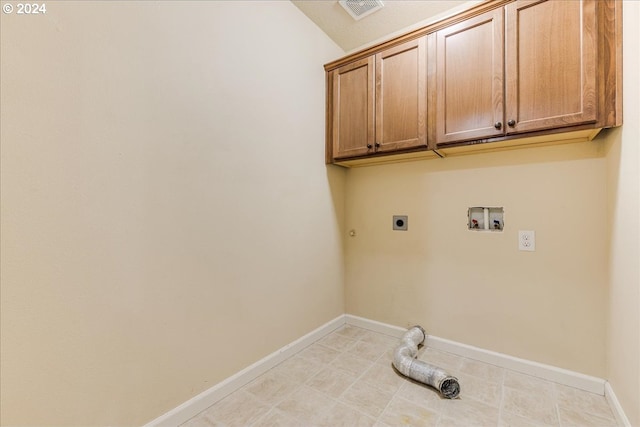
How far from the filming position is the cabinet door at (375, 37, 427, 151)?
1927 millimetres

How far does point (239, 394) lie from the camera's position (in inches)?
62.9

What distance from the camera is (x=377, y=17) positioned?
2.16m

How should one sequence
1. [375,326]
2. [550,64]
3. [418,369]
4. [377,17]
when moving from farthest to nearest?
[375,326] → [377,17] → [418,369] → [550,64]

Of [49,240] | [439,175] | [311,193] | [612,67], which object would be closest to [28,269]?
[49,240]

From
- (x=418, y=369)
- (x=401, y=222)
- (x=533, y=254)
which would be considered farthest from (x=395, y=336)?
(x=533, y=254)

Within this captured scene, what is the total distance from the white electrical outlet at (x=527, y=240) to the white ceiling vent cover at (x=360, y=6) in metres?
1.97

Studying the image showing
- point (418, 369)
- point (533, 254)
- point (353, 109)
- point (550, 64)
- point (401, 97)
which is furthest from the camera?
point (353, 109)

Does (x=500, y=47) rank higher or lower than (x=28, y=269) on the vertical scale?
→ higher

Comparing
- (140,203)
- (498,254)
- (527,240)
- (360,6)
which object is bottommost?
(498,254)

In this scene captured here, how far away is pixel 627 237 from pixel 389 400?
148 centimetres

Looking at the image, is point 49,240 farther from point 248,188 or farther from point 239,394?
point 239,394

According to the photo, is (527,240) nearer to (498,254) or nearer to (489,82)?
(498,254)

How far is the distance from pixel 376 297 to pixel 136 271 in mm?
1931

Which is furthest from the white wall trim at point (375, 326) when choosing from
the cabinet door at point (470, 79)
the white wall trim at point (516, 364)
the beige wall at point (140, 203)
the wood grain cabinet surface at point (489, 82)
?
the cabinet door at point (470, 79)
